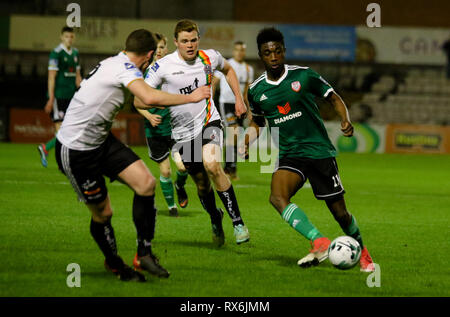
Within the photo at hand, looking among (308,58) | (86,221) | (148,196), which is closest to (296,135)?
(148,196)

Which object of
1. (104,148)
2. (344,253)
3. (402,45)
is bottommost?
(344,253)

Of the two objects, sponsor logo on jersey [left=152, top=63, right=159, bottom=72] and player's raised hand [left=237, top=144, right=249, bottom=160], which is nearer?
player's raised hand [left=237, top=144, right=249, bottom=160]

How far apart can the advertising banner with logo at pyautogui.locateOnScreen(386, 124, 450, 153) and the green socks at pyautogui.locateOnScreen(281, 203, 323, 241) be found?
1743 centimetres

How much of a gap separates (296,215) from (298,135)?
74 cm

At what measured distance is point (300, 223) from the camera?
629 cm

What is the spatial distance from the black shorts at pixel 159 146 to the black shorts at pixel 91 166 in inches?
140

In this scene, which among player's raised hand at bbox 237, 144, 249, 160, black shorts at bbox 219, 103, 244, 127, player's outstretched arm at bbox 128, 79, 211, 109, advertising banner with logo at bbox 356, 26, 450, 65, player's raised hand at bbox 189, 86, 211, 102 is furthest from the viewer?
advertising banner with logo at bbox 356, 26, 450, 65

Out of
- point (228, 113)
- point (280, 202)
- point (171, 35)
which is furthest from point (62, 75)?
point (171, 35)

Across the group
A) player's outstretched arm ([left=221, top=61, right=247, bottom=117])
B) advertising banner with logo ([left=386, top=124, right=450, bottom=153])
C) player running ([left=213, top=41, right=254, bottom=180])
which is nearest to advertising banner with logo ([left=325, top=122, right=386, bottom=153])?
advertising banner with logo ([left=386, top=124, right=450, bottom=153])

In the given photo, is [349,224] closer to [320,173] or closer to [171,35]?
[320,173]

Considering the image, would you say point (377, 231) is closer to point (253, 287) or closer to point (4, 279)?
point (253, 287)

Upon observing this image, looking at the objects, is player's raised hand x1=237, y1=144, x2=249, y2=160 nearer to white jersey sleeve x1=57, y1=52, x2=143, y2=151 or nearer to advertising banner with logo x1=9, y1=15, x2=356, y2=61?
white jersey sleeve x1=57, y1=52, x2=143, y2=151

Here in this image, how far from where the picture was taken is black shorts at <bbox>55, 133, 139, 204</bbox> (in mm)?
5653

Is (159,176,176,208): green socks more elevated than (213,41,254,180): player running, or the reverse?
(213,41,254,180): player running
